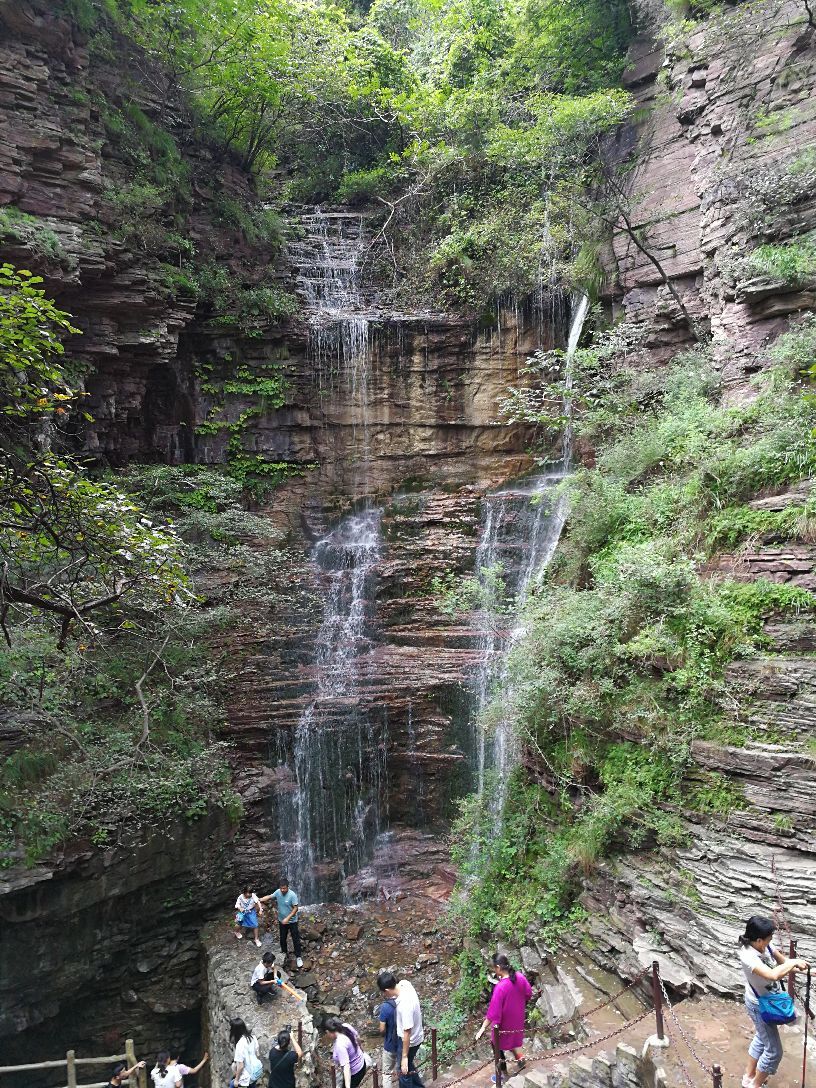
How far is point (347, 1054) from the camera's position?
228 inches

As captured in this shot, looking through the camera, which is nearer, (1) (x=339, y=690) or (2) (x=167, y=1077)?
(2) (x=167, y=1077)

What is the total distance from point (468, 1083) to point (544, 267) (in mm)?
16226

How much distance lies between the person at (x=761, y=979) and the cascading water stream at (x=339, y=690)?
913 centimetres

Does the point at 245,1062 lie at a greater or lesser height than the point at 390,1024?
lesser

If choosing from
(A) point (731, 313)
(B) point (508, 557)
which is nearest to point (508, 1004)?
(B) point (508, 557)

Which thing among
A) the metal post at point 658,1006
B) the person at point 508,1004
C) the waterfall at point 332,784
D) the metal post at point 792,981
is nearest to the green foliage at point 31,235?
the waterfall at point 332,784

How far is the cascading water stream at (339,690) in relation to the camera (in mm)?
12641

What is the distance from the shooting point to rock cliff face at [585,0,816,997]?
6.19 meters

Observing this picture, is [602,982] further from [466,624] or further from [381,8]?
[381,8]

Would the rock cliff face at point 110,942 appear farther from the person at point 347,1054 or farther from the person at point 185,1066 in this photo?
the person at point 347,1054

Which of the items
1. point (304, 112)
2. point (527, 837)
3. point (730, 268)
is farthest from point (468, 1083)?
point (304, 112)

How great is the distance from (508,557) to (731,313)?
635 centimetres

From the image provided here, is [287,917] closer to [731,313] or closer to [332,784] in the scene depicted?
[332,784]

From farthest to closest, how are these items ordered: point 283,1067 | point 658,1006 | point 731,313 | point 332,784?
1. point 332,784
2. point 731,313
3. point 283,1067
4. point 658,1006
